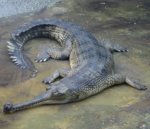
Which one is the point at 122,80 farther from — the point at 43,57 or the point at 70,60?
the point at 43,57

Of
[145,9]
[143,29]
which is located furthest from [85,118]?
[145,9]

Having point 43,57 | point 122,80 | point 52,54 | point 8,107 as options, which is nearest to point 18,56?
point 43,57

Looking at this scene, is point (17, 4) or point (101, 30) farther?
point (17, 4)

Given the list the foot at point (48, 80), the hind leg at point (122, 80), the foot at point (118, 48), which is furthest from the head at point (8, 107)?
the foot at point (118, 48)

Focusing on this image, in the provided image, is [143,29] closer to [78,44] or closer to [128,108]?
[78,44]

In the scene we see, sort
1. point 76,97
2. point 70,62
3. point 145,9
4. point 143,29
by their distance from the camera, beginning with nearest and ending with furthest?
1. point 76,97
2. point 70,62
3. point 143,29
4. point 145,9

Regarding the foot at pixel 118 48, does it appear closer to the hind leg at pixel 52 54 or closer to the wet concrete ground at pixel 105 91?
the wet concrete ground at pixel 105 91
